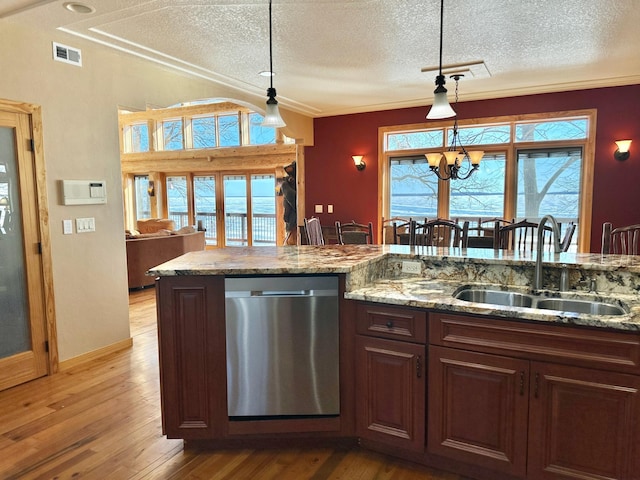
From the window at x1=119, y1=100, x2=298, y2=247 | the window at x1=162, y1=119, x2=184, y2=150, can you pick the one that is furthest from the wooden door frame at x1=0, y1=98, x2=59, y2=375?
the window at x1=162, y1=119, x2=184, y2=150

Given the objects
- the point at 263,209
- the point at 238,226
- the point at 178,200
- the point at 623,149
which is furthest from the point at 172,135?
the point at 623,149

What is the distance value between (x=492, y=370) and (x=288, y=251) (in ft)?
4.91

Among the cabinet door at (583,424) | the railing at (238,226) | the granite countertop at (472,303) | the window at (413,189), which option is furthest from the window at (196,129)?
the cabinet door at (583,424)

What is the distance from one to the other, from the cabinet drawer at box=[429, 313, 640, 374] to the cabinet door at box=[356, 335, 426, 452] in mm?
181

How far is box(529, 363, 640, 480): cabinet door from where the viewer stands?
1.73 m

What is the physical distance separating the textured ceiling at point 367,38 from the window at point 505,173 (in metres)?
0.64

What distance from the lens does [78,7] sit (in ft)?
9.44

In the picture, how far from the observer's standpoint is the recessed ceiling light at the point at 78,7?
2.83 meters

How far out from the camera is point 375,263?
8.55 feet

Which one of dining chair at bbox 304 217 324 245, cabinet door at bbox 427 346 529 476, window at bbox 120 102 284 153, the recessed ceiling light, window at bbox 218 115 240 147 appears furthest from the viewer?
window at bbox 218 115 240 147

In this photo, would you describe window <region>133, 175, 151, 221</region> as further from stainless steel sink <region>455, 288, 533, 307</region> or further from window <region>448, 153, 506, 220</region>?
stainless steel sink <region>455, 288, 533, 307</region>

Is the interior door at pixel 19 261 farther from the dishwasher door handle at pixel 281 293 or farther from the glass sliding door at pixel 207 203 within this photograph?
the glass sliding door at pixel 207 203

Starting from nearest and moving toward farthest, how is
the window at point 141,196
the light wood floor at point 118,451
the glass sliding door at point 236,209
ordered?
the light wood floor at point 118,451 → the glass sliding door at point 236,209 → the window at point 141,196

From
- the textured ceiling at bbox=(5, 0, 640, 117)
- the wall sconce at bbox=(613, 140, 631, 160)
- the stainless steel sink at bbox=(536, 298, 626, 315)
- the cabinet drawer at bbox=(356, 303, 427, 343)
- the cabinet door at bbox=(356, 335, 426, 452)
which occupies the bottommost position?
the cabinet door at bbox=(356, 335, 426, 452)
